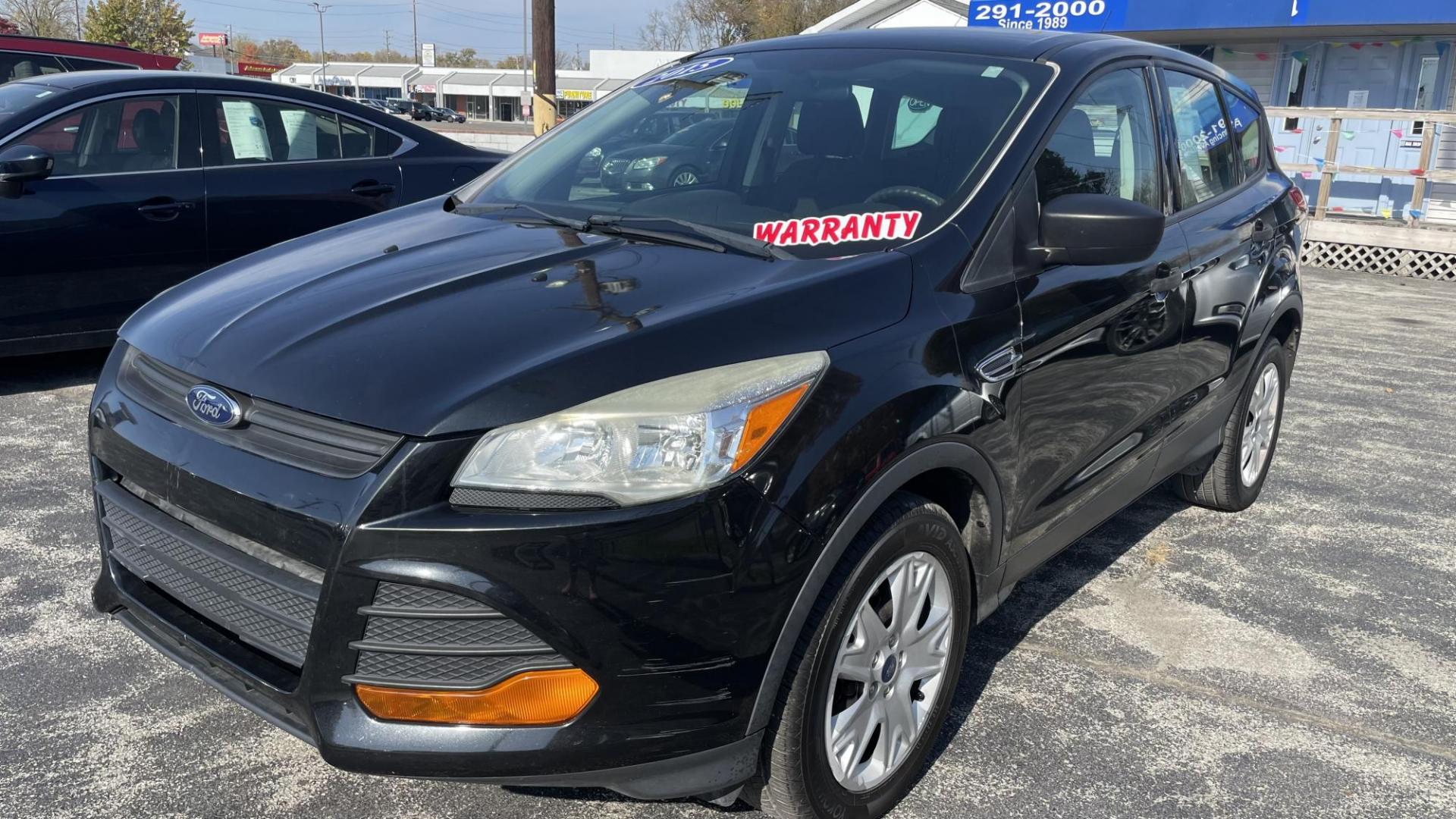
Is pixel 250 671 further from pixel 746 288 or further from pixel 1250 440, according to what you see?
pixel 1250 440

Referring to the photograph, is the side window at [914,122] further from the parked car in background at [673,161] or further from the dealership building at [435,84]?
the dealership building at [435,84]

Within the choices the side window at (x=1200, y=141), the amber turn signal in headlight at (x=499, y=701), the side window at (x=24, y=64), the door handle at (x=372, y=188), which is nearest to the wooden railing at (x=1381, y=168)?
the side window at (x=1200, y=141)

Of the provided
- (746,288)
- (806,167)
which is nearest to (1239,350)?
(806,167)

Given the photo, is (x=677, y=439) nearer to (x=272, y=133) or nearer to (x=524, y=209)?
(x=524, y=209)

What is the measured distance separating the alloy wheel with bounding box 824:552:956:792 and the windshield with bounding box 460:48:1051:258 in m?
0.77

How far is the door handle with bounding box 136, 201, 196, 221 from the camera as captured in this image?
5.68 meters

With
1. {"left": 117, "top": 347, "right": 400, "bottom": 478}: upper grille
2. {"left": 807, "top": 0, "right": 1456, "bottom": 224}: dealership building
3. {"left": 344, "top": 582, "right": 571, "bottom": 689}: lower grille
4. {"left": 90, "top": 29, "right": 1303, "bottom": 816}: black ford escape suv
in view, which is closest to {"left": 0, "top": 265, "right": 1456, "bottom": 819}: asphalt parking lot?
{"left": 90, "top": 29, "right": 1303, "bottom": 816}: black ford escape suv

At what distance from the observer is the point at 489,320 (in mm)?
2248

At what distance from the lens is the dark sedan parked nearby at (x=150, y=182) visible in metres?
5.39

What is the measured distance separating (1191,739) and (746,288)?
1.72m

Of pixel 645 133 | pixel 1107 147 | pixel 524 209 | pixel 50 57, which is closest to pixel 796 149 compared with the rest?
pixel 645 133

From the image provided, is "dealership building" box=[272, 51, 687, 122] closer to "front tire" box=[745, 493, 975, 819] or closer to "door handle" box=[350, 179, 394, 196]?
"door handle" box=[350, 179, 394, 196]

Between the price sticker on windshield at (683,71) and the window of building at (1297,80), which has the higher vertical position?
the window of building at (1297,80)

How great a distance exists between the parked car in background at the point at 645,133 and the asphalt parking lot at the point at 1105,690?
180 cm
